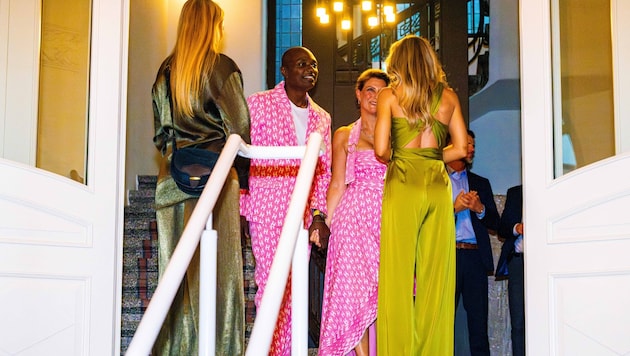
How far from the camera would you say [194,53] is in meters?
3.85

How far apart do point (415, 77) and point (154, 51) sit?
458 cm

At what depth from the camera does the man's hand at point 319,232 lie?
4660 millimetres

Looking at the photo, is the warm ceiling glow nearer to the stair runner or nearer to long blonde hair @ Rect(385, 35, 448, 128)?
the stair runner

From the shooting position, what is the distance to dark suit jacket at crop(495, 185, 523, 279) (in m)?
5.35

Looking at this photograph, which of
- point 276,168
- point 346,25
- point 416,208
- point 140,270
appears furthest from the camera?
point 346,25

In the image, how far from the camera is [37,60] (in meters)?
3.71

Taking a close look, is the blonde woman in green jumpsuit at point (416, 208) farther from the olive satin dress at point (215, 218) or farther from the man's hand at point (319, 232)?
the olive satin dress at point (215, 218)

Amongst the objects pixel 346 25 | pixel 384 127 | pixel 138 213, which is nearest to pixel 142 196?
pixel 138 213

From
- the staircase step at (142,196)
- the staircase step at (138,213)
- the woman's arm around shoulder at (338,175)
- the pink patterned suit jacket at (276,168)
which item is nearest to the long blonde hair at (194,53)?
the pink patterned suit jacket at (276,168)

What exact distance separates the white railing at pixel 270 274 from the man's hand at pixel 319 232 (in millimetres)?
1843

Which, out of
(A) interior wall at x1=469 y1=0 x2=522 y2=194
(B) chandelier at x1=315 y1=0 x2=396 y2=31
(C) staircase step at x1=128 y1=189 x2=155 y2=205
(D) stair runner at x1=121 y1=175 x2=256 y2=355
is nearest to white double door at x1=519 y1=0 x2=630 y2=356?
(D) stair runner at x1=121 y1=175 x2=256 y2=355

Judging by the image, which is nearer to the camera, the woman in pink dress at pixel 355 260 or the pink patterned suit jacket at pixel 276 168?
the woman in pink dress at pixel 355 260

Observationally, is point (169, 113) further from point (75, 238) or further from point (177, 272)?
point (177, 272)

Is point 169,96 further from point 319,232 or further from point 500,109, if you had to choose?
point 500,109
